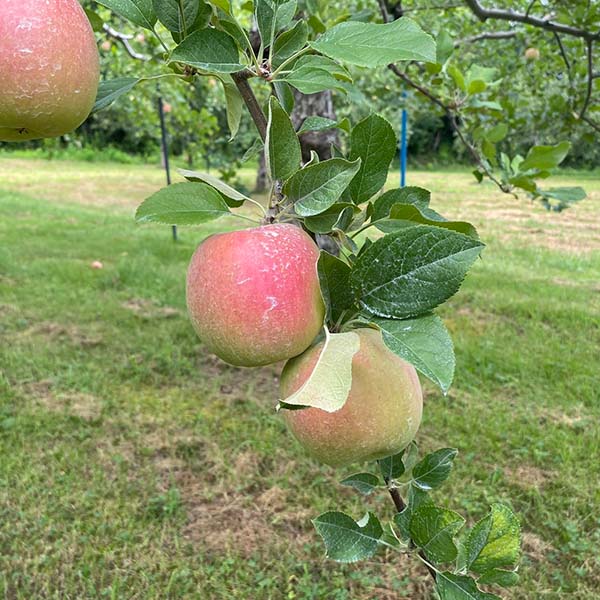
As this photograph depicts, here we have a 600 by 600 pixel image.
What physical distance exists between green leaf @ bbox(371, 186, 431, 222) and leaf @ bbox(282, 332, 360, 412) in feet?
0.47

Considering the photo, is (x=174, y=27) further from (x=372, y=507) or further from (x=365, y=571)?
(x=372, y=507)

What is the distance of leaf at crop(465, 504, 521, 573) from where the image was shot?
55cm

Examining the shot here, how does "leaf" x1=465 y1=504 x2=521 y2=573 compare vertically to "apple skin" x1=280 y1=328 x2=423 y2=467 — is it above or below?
below

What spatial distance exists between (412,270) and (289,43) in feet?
0.80

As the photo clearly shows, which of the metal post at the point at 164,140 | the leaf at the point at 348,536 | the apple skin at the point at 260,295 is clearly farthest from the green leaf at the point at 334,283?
the metal post at the point at 164,140

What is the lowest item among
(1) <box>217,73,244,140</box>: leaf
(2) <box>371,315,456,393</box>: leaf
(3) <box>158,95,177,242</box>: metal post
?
(3) <box>158,95,177,242</box>: metal post

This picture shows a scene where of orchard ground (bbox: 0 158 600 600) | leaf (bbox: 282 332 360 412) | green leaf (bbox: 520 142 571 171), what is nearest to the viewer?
leaf (bbox: 282 332 360 412)

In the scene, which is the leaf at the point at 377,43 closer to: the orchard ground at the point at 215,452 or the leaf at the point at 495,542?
the leaf at the point at 495,542

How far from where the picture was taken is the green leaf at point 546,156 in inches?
40.5

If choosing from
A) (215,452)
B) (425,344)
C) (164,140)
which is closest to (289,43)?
(425,344)

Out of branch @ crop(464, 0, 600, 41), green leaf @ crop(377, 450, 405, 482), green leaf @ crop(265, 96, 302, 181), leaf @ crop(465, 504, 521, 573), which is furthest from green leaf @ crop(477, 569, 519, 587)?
branch @ crop(464, 0, 600, 41)

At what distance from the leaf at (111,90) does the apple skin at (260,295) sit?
6.6 inches

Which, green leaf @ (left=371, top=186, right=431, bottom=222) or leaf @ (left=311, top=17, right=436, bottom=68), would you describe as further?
green leaf @ (left=371, top=186, right=431, bottom=222)

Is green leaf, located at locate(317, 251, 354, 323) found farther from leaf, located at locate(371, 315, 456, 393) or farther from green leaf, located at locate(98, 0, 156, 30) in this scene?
green leaf, located at locate(98, 0, 156, 30)
